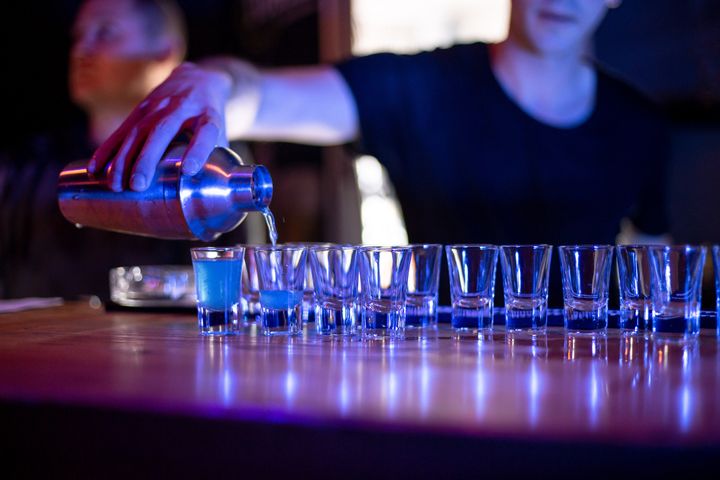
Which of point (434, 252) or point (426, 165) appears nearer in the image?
point (434, 252)

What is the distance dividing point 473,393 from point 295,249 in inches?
20.9

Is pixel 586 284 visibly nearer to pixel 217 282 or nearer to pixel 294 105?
pixel 217 282

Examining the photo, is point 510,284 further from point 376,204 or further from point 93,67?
point 93,67

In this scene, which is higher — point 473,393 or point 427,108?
point 427,108

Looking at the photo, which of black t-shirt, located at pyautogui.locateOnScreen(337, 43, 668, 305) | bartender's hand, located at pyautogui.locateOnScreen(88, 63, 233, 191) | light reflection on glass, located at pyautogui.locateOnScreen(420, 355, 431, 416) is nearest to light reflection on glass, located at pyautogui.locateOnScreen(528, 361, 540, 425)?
light reflection on glass, located at pyautogui.locateOnScreen(420, 355, 431, 416)

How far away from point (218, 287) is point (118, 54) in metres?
2.84

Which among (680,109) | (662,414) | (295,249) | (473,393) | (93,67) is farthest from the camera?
(93,67)

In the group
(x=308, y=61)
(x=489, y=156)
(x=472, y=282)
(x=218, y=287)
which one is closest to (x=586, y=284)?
(x=472, y=282)

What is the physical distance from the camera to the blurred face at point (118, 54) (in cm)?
383

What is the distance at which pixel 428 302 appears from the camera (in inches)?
53.7

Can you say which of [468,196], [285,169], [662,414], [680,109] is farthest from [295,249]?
[285,169]

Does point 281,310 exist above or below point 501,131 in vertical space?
below

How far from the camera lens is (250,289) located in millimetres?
1430

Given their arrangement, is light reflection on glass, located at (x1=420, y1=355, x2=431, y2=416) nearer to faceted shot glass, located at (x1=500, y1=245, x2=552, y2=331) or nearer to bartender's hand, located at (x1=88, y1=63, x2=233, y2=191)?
faceted shot glass, located at (x1=500, y1=245, x2=552, y2=331)
